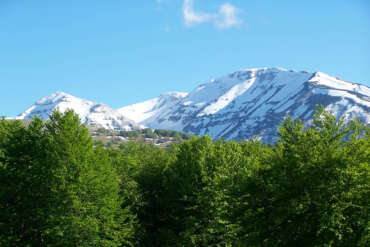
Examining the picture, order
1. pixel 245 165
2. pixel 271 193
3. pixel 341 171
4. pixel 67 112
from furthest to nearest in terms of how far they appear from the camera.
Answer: pixel 245 165 < pixel 67 112 < pixel 271 193 < pixel 341 171

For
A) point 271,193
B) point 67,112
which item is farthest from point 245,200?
point 67,112

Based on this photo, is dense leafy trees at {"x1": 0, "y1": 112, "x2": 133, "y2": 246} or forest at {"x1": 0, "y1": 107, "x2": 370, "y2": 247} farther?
dense leafy trees at {"x1": 0, "y1": 112, "x2": 133, "y2": 246}

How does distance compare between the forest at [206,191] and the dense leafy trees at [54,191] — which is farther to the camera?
the dense leafy trees at [54,191]

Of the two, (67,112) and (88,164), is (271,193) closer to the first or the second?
(88,164)

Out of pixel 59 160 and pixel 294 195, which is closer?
pixel 294 195

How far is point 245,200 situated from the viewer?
38719mm

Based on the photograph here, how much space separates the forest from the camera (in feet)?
104

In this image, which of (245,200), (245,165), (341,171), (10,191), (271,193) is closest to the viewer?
(341,171)

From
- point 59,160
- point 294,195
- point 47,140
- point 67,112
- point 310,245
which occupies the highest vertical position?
point 67,112

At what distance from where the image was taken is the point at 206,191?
4794 cm

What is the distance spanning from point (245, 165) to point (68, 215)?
23052 millimetres

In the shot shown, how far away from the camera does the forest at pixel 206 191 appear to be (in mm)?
31734

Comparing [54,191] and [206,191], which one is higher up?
[54,191]

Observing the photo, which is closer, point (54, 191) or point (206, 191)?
point (54, 191)
